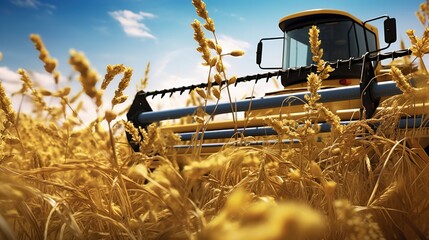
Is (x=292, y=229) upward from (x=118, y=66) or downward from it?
downward

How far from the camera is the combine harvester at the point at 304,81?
2467 mm

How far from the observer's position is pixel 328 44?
4.57 m

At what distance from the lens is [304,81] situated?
14.6 feet

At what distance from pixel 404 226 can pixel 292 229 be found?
2.06ft

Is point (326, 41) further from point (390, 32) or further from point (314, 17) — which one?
point (390, 32)

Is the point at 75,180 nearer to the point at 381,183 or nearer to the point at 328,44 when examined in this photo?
the point at 381,183

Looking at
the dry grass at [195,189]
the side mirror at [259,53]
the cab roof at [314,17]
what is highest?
the cab roof at [314,17]

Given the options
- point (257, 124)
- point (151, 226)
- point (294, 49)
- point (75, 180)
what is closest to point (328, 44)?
point (294, 49)

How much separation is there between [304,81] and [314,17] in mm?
735

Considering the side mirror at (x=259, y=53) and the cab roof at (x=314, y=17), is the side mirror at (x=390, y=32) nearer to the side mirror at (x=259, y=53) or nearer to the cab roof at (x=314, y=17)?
the cab roof at (x=314, y=17)

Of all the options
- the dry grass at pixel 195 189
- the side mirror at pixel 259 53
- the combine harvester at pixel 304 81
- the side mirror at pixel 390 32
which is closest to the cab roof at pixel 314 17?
the combine harvester at pixel 304 81

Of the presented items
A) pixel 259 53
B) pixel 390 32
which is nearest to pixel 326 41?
pixel 259 53

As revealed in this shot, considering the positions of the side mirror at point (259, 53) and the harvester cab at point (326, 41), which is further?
the side mirror at point (259, 53)

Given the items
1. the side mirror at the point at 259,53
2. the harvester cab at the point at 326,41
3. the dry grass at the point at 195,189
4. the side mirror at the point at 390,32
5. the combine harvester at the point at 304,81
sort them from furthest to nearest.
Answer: the side mirror at the point at 259,53
the harvester cab at the point at 326,41
the side mirror at the point at 390,32
the combine harvester at the point at 304,81
the dry grass at the point at 195,189
